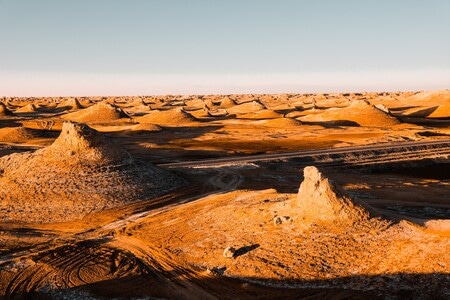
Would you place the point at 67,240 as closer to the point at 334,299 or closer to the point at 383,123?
the point at 334,299

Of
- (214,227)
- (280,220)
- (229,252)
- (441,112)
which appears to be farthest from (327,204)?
(441,112)

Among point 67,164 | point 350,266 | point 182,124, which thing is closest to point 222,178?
point 67,164

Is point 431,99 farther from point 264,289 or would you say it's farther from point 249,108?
point 264,289

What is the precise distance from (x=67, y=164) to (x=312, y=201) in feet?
60.2

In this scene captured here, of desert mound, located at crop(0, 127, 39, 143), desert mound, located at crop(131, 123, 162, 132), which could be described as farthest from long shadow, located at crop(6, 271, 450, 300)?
desert mound, located at crop(131, 123, 162, 132)

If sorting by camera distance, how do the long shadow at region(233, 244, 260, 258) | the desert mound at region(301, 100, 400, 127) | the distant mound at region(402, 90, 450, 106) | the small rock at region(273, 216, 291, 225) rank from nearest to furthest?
1. the long shadow at region(233, 244, 260, 258)
2. the small rock at region(273, 216, 291, 225)
3. the desert mound at region(301, 100, 400, 127)
4. the distant mound at region(402, 90, 450, 106)

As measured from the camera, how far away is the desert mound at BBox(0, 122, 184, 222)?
2753cm

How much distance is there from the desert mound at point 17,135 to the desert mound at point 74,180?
3264cm

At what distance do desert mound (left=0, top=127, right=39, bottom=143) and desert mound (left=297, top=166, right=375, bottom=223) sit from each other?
54003 mm

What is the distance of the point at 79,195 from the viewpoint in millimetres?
28578

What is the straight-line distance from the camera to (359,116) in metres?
88.3

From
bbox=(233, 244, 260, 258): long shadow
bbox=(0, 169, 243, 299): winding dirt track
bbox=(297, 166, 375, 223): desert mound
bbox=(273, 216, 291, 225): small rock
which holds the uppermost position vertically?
bbox=(297, 166, 375, 223): desert mound

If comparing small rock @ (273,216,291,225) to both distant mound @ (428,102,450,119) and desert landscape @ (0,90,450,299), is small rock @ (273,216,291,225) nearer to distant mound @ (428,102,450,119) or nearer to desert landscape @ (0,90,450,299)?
desert landscape @ (0,90,450,299)

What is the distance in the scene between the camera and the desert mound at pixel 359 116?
84.6m
